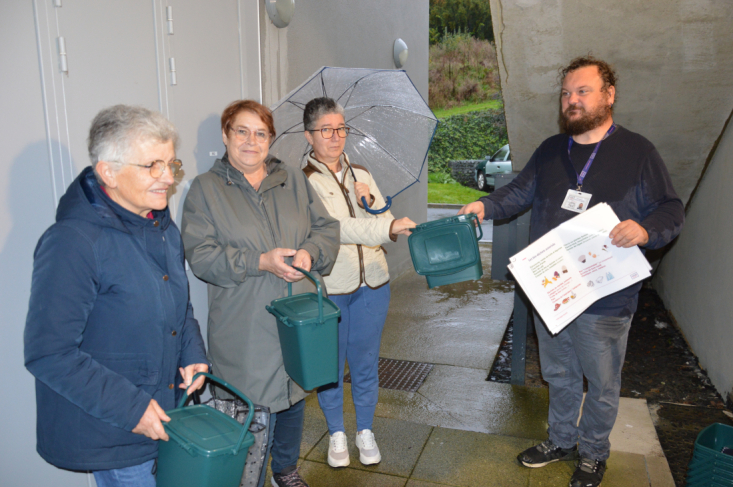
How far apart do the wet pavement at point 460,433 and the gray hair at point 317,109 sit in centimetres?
203

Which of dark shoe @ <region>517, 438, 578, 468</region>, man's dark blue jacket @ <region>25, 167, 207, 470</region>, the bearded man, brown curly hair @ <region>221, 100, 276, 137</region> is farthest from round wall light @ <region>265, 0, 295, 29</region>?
dark shoe @ <region>517, 438, 578, 468</region>

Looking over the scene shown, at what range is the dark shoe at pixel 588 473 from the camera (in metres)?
2.88

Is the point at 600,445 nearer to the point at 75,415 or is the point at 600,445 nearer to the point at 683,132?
the point at 75,415

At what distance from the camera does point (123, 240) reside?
1.72 meters

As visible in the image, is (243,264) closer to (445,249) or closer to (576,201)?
(445,249)

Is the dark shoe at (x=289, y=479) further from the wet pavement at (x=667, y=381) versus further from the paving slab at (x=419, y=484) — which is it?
the wet pavement at (x=667, y=381)

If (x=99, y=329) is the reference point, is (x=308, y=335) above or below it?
below

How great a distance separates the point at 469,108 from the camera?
3088cm

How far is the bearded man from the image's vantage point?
2699mm

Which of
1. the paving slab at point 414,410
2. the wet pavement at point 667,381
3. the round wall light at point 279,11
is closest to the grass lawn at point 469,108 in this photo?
the wet pavement at point 667,381

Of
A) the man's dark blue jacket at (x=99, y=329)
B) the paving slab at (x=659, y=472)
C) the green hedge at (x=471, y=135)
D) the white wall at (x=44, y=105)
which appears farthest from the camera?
the green hedge at (x=471, y=135)

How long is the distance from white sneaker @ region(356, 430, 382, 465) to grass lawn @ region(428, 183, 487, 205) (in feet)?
62.8

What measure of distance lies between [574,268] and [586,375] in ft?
2.13

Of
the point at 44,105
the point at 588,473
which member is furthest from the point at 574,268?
the point at 44,105
